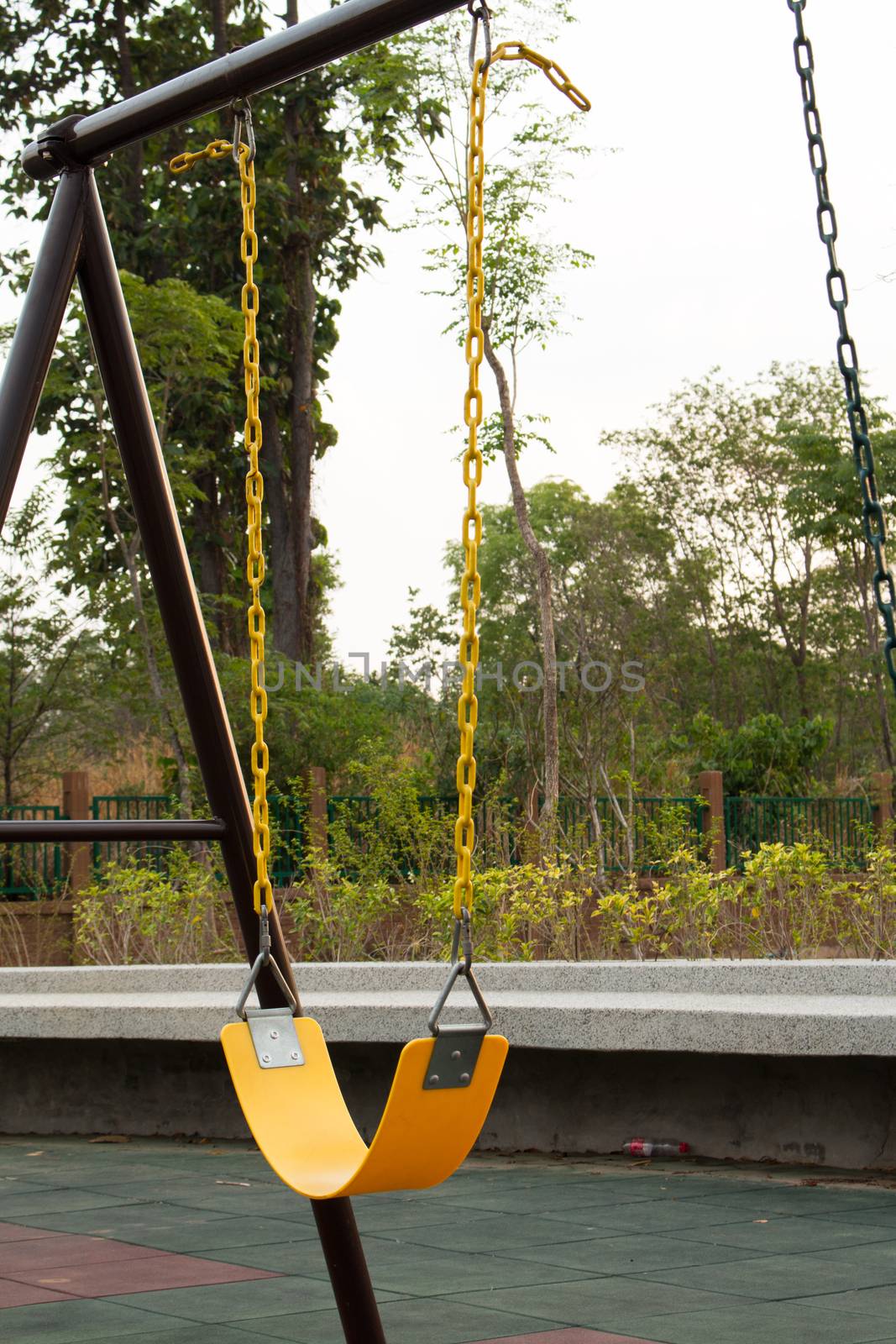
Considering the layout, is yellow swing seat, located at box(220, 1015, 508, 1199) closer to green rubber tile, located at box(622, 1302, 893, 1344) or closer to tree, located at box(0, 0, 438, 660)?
green rubber tile, located at box(622, 1302, 893, 1344)

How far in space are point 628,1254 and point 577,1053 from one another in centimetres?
162

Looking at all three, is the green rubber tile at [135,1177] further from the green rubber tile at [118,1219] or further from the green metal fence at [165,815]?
the green metal fence at [165,815]

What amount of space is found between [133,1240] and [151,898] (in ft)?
15.2

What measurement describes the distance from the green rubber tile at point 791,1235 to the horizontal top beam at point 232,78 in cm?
321

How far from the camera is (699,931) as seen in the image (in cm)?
822

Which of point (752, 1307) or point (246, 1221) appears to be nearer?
point (752, 1307)

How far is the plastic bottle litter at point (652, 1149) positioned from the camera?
5820 mm

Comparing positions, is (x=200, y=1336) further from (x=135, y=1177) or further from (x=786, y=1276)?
(x=135, y=1177)

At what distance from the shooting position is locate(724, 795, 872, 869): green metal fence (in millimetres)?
14914

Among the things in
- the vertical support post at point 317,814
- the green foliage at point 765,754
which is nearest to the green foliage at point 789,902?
the vertical support post at point 317,814

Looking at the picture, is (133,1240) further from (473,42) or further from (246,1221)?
(473,42)

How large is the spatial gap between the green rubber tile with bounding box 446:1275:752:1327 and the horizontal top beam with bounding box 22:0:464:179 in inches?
105

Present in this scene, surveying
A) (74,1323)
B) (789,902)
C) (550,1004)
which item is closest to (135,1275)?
(74,1323)

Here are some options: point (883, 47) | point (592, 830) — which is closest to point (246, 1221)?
point (592, 830)
